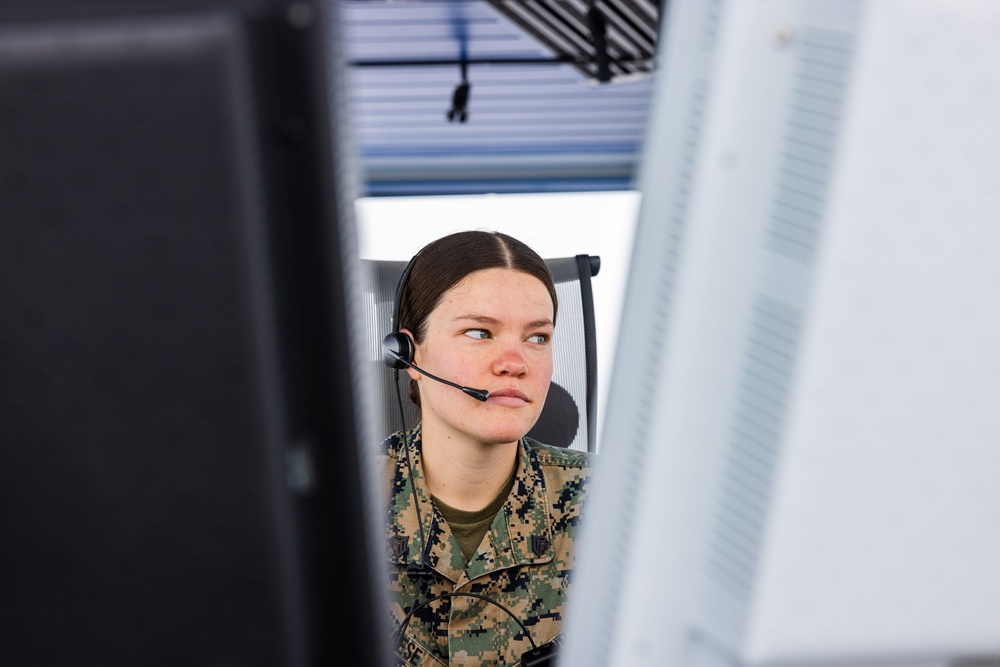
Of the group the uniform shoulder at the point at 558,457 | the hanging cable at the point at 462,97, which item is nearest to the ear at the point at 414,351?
the uniform shoulder at the point at 558,457

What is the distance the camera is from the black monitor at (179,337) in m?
0.44

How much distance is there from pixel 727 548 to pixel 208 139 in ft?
1.04

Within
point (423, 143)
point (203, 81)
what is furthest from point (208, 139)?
point (423, 143)

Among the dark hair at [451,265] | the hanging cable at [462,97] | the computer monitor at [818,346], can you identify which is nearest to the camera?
the computer monitor at [818,346]

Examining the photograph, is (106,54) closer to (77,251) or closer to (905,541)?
(77,251)

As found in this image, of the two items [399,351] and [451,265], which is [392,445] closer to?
[399,351]

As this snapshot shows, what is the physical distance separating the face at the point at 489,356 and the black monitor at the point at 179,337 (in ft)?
3.55

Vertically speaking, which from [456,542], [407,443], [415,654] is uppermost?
[407,443]

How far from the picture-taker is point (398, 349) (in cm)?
165

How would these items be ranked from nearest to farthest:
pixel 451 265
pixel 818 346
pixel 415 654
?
pixel 818 346 → pixel 415 654 → pixel 451 265

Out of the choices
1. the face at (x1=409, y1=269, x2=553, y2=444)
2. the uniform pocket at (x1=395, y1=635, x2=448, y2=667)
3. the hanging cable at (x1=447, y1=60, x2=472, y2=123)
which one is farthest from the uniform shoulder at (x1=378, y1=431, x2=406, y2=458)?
the hanging cable at (x1=447, y1=60, x2=472, y2=123)

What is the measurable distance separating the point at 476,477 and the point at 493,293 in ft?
1.06

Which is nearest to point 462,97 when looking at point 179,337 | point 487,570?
point 487,570

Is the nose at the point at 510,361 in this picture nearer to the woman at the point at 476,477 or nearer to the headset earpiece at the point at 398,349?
the woman at the point at 476,477
